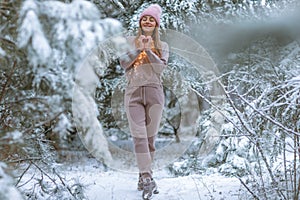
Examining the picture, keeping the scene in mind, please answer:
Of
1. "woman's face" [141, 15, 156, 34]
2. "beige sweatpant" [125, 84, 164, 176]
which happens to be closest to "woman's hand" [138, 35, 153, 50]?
"woman's face" [141, 15, 156, 34]

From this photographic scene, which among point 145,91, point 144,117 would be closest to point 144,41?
point 145,91

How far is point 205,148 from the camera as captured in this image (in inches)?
226

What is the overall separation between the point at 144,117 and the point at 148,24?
741 millimetres

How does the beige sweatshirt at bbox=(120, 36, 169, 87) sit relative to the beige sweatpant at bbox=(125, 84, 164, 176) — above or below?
above

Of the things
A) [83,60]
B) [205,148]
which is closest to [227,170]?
[205,148]

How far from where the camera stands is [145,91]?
139 inches

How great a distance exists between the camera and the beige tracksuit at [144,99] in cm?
346

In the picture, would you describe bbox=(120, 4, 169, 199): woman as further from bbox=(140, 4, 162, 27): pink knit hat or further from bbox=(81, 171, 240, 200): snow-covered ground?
bbox=(81, 171, 240, 200): snow-covered ground

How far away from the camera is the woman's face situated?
3629 mm

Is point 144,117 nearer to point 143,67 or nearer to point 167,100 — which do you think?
point 143,67

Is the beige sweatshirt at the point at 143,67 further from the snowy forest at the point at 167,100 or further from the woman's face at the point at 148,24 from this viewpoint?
the snowy forest at the point at 167,100

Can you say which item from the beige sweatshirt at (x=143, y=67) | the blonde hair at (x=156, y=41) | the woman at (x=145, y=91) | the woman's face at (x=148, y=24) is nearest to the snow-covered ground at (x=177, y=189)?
the woman at (x=145, y=91)

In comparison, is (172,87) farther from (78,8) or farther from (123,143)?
(78,8)

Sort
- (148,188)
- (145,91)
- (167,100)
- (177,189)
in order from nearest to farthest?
1. (148,188)
2. (145,91)
3. (177,189)
4. (167,100)
